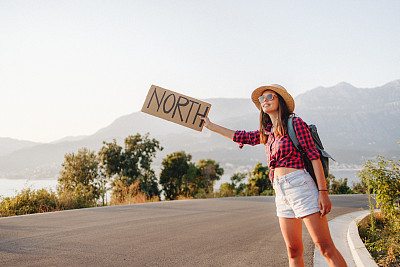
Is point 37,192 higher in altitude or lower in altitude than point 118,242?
higher

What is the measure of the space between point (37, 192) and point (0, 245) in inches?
189

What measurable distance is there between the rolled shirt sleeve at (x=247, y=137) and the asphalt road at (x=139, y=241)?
76.5 inches

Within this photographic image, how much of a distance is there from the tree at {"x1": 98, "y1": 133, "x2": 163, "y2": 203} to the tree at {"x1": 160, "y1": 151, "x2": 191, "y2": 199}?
171cm

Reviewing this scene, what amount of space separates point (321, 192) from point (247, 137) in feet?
3.05

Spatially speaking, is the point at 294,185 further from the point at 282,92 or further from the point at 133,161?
the point at 133,161

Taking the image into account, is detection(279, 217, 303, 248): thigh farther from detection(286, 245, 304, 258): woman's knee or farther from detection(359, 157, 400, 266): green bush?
detection(359, 157, 400, 266): green bush

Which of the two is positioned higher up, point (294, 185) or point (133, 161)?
point (133, 161)

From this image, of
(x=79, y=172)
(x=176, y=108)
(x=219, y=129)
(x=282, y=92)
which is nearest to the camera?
(x=282, y=92)

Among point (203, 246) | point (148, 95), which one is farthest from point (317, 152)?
point (203, 246)

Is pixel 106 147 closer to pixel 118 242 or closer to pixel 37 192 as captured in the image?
pixel 37 192

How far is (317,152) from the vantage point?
97.3 inches

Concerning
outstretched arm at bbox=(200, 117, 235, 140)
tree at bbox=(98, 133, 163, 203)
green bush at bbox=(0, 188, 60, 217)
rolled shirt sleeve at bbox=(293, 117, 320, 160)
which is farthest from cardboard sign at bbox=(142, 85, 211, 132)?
tree at bbox=(98, 133, 163, 203)

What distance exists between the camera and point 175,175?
22.6 metres

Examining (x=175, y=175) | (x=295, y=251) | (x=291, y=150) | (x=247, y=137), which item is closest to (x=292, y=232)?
(x=295, y=251)
